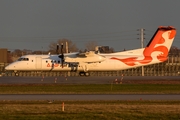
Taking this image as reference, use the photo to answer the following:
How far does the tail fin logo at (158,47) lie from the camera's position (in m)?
53.8

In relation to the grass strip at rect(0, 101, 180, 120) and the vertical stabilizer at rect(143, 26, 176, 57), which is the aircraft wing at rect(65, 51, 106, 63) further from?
the grass strip at rect(0, 101, 180, 120)

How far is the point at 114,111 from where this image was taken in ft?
65.6

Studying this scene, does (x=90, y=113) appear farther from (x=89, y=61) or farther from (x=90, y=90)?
(x=89, y=61)

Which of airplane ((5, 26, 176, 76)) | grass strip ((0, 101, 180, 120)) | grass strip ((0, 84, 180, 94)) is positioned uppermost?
airplane ((5, 26, 176, 76))

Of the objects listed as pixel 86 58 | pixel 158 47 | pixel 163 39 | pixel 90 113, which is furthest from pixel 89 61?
pixel 90 113

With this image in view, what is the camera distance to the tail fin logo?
53.8m

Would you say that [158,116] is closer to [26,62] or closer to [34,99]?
[34,99]

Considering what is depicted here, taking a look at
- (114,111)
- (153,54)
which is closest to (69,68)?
(153,54)

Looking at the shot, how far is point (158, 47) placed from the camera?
5531 centimetres

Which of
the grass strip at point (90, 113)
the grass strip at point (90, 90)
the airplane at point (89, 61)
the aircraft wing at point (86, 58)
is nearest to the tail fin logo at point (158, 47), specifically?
the airplane at point (89, 61)

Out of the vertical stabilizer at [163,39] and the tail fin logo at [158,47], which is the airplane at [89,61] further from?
the vertical stabilizer at [163,39]

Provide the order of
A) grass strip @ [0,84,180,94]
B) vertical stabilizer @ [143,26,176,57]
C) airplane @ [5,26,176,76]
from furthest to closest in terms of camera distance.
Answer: vertical stabilizer @ [143,26,176,57] < airplane @ [5,26,176,76] < grass strip @ [0,84,180,94]

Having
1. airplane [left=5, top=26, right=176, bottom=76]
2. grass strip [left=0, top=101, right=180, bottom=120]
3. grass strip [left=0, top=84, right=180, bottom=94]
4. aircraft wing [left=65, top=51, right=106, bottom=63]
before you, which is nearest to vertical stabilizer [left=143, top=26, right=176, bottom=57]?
airplane [left=5, top=26, right=176, bottom=76]

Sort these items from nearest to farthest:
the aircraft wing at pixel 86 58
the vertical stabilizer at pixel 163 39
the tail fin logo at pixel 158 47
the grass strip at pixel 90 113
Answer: the grass strip at pixel 90 113
the aircraft wing at pixel 86 58
the tail fin logo at pixel 158 47
the vertical stabilizer at pixel 163 39
